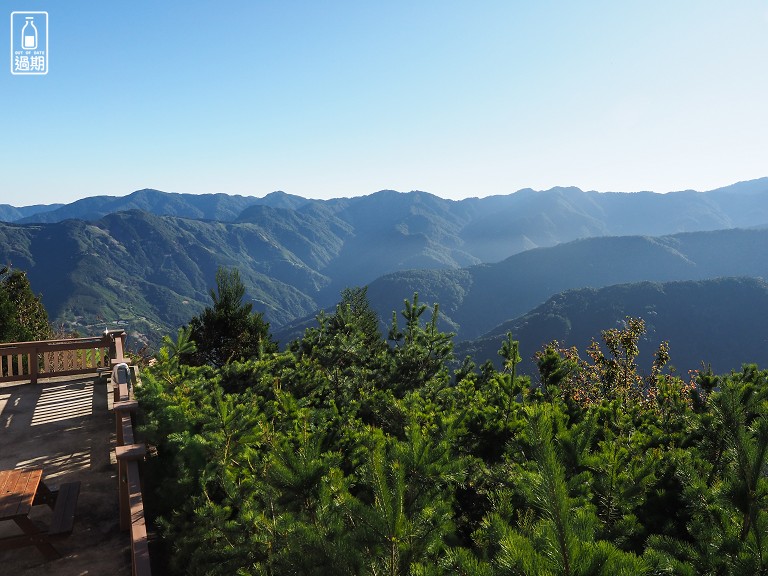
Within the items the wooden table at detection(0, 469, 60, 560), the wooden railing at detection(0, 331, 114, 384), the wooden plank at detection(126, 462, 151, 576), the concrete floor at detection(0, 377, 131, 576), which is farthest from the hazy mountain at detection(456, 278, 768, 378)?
the wooden plank at detection(126, 462, 151, 576)

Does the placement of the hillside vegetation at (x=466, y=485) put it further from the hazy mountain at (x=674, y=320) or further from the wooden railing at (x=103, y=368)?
the hazy mountain at (x=674, y=320)

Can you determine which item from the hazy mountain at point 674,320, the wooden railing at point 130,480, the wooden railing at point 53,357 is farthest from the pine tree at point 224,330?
the hazy mountain at point 674,320

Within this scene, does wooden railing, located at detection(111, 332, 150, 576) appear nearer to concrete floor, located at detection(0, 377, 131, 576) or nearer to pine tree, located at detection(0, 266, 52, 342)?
concrete floor, located at detection(0, 377, 131, 576)

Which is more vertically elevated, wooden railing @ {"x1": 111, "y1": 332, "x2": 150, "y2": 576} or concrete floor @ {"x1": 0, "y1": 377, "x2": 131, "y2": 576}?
wooden railing @ {"x1": 111, "y1": 332, "x2": 150, "y2": 576}

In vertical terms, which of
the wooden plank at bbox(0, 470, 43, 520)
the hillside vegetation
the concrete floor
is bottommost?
the concrete floor

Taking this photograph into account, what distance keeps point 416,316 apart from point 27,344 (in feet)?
32.2

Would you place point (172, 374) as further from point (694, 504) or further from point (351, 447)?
point (694, 504)

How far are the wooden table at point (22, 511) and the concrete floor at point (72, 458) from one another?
10.9 inches

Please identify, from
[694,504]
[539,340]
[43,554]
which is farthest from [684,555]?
[539,340]

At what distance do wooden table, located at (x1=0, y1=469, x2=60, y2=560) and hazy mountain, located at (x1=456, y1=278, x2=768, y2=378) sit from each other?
145 metres

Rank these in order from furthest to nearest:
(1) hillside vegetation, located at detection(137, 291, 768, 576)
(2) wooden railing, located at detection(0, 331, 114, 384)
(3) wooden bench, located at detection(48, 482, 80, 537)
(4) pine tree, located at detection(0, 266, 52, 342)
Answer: (4) pine tree, located at detection(0, 266, 52, 342) < (2) wooden railing, located at detection(0, 331, 114, 384) < (3) wooden bench, located at detection(48, 482, 80, 537) < (1) hillside vegetation, located at detection(137, 291, 768, 576)

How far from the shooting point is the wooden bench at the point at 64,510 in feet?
19.1

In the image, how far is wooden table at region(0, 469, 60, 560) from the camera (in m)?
5.48

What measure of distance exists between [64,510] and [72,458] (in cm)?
228
